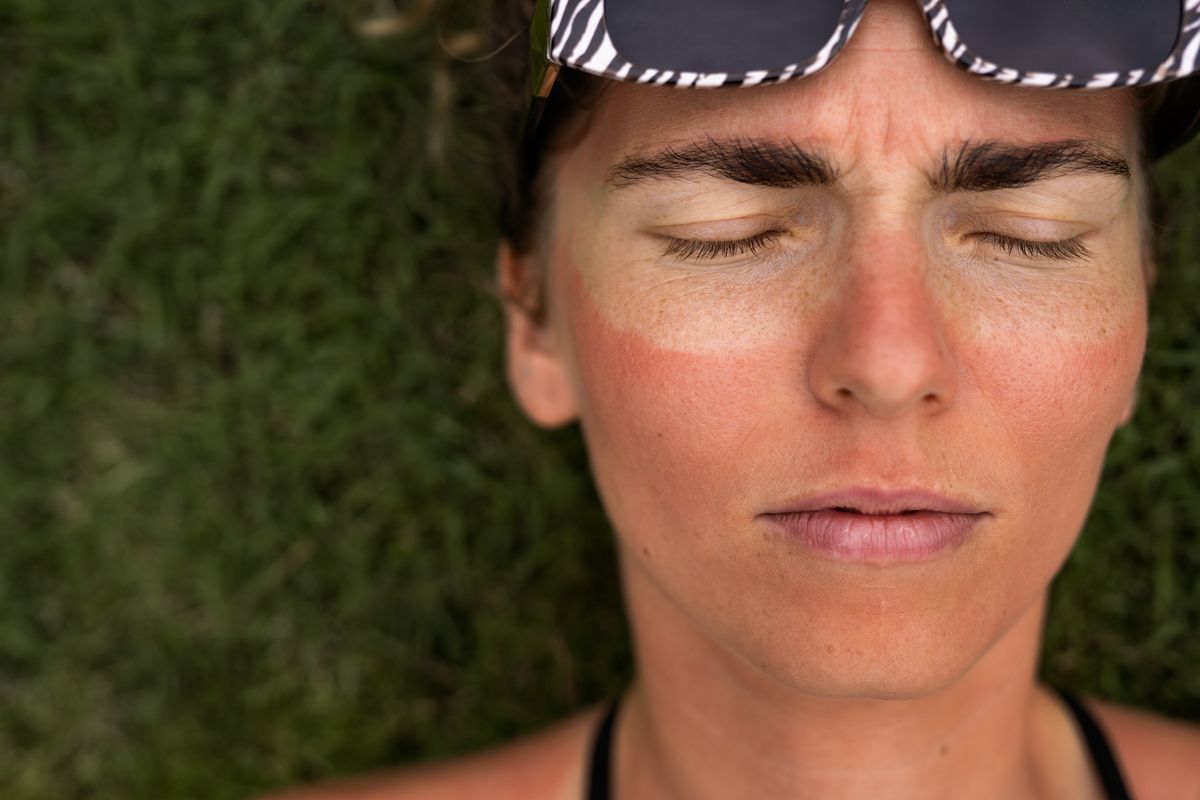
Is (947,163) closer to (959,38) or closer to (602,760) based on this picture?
(959,38)

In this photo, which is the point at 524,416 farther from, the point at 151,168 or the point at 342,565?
the point at 151,168

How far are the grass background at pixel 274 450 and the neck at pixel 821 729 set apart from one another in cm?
76

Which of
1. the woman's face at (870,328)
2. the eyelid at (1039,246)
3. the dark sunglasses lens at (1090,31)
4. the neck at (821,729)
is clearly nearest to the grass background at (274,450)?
the neck at (821,729)

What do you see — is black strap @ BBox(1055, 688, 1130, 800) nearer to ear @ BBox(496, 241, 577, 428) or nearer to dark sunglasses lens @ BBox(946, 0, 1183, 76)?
ear @ BBox(496, 241, 577, 428)

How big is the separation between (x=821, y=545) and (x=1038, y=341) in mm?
440

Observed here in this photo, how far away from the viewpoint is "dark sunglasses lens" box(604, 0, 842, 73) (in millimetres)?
1529

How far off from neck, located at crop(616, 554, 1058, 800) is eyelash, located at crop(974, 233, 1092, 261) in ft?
2.21

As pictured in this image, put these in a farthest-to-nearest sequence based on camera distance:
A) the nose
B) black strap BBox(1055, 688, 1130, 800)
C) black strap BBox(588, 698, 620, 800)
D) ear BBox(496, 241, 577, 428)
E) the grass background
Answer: the grass background, black strap BBox(588, 698, 620, 800), black strap BBox(1055, 688, 1130, 800), ear BBox(496, 241, 577, 428), the nose

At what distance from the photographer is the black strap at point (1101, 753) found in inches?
84.5

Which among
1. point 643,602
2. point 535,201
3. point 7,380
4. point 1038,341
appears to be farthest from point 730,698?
point 7,380

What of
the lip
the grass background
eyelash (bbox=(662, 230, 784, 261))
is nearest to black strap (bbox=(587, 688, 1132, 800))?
the grass background

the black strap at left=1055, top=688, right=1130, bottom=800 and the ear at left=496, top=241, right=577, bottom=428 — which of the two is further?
the black strap at left=1055, top=688, right=1130, bottom=800

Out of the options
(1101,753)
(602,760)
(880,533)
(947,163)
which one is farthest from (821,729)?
(947,163)

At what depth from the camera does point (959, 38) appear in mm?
1504
